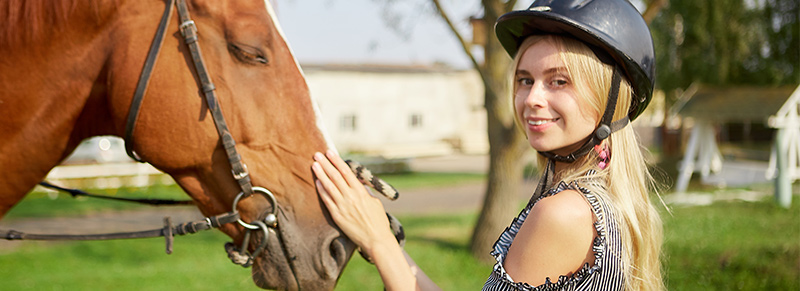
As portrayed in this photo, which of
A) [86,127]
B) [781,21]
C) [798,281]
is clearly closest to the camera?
[86,127]

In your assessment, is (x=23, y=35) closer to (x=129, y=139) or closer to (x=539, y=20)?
(x=129, y=139)

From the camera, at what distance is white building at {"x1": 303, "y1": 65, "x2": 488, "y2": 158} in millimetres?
30250

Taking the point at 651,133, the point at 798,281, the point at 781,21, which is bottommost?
the point at 651,133

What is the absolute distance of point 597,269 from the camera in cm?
152

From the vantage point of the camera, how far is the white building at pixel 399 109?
99.2 feet

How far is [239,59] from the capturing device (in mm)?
1870

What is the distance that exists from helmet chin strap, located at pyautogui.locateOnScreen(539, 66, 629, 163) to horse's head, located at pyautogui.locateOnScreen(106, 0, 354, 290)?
748 mm

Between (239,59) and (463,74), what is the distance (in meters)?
33.1

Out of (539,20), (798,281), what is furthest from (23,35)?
(798,281)

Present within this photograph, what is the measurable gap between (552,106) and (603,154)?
0.77ft

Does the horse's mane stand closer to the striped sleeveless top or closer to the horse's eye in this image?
the horse's eye

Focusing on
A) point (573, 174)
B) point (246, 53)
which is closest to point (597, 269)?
point (573, 174)

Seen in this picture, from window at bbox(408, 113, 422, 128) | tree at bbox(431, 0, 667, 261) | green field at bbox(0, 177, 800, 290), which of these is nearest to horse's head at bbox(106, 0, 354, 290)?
green field at bbox(0, 177, 800, 290)

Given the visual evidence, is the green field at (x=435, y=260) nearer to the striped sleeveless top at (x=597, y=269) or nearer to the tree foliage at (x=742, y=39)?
the striped sleeveless top at (x=597, y=269)
